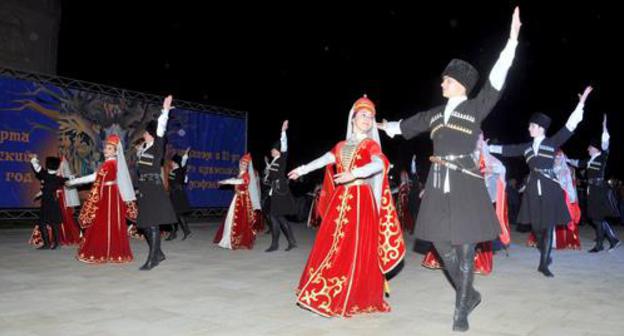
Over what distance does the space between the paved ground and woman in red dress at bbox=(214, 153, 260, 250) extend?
1387mm

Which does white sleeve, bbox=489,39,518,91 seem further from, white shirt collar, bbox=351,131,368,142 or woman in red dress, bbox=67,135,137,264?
woman in red dress, bbox=67,135,137,264

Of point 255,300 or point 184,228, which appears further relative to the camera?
point 184,228

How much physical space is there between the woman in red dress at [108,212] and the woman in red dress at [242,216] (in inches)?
70.5

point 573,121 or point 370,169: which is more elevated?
point 573,121

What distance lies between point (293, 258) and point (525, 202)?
3157mm

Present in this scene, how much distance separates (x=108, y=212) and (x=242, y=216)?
2460mm

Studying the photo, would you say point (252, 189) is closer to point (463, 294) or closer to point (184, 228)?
point (184, 228)

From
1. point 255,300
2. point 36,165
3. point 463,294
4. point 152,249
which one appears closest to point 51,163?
point 36,165

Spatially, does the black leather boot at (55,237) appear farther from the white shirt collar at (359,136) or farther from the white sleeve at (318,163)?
the white shirt collar at (359,136)

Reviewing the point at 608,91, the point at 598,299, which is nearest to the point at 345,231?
the point at 598,299

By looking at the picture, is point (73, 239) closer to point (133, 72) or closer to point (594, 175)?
point (594, 175)

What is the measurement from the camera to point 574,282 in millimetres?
5766

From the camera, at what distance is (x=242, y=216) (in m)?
9.30

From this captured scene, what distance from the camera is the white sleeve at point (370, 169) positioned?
13.4 feet
